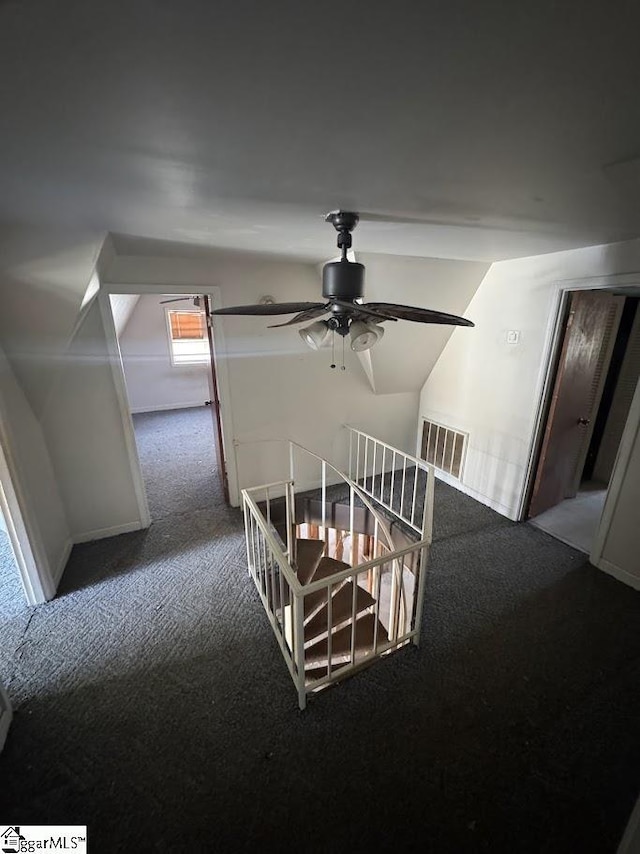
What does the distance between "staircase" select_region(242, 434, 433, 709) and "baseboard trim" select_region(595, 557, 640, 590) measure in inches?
50.5

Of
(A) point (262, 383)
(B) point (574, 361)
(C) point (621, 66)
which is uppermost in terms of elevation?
(C) point (621, 66)

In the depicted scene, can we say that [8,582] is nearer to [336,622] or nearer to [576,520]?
[336,622]

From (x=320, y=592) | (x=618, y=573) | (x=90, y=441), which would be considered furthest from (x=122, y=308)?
(x=618, y=573)

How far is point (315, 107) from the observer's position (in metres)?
0.77

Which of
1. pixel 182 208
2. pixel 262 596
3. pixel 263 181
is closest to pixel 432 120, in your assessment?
pixel 263 181

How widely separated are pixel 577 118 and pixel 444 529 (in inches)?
108

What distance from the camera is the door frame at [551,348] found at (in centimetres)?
226

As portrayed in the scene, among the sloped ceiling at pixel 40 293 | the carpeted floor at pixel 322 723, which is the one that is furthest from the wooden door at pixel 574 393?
the sloped ceiling at pixel 40 293

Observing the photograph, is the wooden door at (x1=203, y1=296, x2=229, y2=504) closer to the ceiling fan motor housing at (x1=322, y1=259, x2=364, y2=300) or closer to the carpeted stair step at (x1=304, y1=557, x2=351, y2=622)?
the carpeted stair step at (x1=304, y1=557, x2=351, y2=622)

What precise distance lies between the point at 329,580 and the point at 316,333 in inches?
48.7

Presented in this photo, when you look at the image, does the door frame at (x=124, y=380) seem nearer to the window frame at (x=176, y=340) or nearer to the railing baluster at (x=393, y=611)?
the railing baluster at (x=393, y=611)

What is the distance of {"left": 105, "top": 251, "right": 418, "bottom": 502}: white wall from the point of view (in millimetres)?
2703

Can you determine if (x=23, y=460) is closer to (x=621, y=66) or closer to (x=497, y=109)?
(x=497, y=109)

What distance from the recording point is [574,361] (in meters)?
2.78
